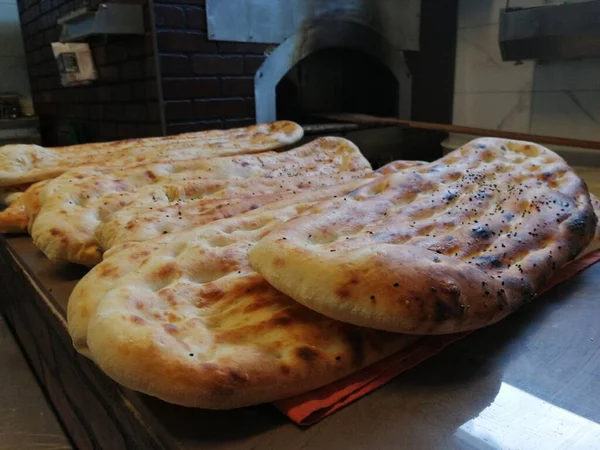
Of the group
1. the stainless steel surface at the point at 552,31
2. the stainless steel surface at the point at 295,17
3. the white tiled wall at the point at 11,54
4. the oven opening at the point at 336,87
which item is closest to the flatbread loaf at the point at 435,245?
the stainless steel surface at the point at 552,31

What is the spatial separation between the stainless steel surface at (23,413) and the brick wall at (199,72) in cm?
152

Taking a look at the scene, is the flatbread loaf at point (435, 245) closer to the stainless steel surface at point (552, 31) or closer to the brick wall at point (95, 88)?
the stainless steel surface at point (552, 31)

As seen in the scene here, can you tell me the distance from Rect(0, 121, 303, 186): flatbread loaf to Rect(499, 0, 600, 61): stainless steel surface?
60.4 inches

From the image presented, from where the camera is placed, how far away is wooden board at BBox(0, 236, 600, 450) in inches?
23.6

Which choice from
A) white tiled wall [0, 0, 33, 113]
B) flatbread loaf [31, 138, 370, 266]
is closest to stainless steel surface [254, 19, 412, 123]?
flatbread loaf [31, 138, 370, 266]

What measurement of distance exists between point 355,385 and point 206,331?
21 centimetres

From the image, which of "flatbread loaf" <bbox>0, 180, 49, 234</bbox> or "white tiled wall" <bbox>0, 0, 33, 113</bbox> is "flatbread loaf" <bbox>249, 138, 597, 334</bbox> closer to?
"flatbread loaf" <bbox>0, 180, 49, 234</bbox>

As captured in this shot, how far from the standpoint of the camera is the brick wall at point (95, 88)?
2738mm

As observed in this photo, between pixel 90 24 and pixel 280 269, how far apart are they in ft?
7.82

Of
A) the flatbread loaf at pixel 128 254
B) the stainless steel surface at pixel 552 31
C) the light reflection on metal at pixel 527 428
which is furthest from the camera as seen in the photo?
the stainless steel surface at pixel 552 31

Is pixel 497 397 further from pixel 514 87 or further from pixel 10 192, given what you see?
Result: pixel 514 87

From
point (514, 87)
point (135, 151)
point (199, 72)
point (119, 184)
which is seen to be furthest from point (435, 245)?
point (514, 87)

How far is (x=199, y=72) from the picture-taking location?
2.74 metres

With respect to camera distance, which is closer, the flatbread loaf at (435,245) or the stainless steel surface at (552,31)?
the flatbread loaf at (435,245)
